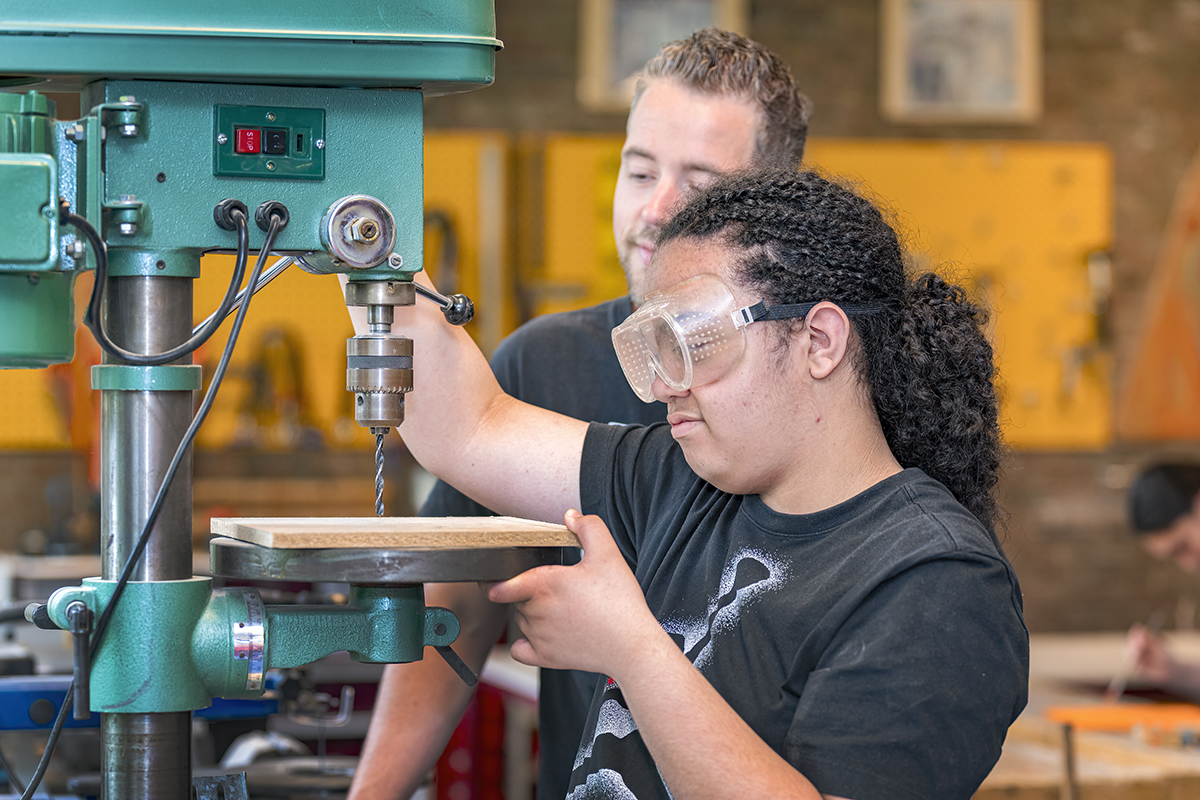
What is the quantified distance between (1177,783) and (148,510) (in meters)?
2.09

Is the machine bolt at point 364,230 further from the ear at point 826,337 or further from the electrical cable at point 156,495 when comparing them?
the ear at point 826,337

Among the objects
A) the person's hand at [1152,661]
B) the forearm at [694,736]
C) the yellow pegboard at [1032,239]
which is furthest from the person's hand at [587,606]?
the yellow pegboard at [1032,239]

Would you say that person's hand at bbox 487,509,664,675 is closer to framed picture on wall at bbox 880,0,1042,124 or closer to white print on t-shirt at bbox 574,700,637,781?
white print on t-shirt at bbox 574,700,637,781

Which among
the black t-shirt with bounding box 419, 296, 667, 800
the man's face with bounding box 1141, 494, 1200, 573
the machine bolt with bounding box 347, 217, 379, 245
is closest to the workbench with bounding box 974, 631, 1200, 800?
the man's face with bounding box 1141, 494, 1200, 573

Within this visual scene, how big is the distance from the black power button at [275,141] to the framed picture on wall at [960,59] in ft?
16.4

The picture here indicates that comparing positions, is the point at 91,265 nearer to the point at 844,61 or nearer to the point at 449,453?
the point at 449,453

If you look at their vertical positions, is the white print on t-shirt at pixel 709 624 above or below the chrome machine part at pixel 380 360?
below

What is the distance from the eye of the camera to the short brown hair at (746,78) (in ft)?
5.98

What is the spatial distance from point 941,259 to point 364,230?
4369 mm

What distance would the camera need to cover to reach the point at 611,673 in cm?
109

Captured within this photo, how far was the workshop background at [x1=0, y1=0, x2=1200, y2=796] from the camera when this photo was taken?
520 centimetres

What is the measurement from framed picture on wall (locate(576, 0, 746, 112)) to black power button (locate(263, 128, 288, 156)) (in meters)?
4.48

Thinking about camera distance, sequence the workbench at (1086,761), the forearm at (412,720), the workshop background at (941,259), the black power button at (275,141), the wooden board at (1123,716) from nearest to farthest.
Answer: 1. the black power button at (275,141)
2. the forearm at (412,720)
3. the workbench at (1086,761)
4. the wooden board at (1123,716)
5. the workshop background at (941,259)

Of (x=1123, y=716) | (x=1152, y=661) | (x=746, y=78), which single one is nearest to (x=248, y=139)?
(x=746, y=78)
